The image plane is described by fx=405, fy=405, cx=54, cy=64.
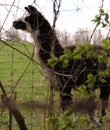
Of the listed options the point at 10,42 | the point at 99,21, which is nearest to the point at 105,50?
the point at 99,21

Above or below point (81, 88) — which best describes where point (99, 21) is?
above

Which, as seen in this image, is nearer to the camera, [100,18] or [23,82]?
[100,18]

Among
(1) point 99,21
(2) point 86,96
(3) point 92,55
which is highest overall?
(1) point 99,21

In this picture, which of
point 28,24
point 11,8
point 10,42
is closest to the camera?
point 11,8

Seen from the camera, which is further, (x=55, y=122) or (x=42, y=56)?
(x=42, y=56)

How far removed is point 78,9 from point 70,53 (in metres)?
1.68

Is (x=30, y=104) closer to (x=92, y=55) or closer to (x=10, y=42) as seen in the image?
(x=92, y=55)

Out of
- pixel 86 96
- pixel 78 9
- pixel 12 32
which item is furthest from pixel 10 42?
pixel 86 96

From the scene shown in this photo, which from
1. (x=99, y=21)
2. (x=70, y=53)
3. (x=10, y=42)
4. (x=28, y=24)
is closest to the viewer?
(x=70, y=53)

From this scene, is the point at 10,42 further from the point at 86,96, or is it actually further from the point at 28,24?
the point at 28,24

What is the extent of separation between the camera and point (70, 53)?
2898 millimetres

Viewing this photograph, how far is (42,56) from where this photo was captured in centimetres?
804

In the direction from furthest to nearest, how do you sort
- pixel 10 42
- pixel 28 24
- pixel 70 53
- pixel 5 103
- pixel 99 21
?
pixel 28 24 < pixel 10 42 < pixel 99 21 < pixel 70 53 < pixel 5 103

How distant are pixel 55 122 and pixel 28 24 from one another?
4795mm
